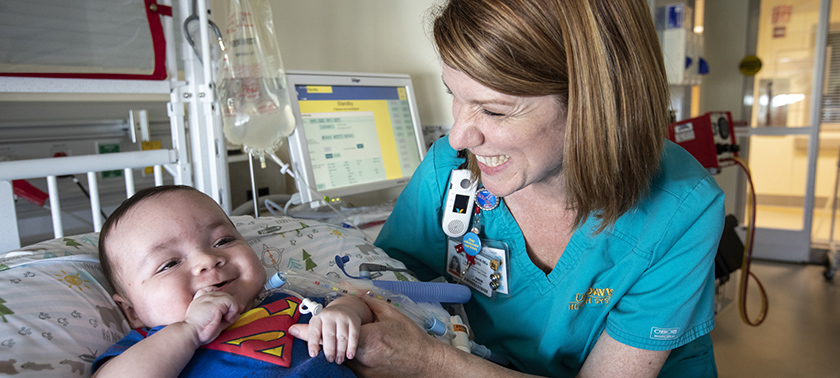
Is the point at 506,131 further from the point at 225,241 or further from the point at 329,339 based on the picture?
the point at 225,241

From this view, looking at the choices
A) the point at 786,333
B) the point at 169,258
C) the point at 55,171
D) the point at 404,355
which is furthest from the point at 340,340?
the point at 786,333

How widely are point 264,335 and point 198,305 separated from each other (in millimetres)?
118

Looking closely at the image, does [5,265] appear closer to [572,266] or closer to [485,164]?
[485,164]

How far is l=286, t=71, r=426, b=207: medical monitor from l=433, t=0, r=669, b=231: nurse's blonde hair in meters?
1.09

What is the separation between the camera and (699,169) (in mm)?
1027

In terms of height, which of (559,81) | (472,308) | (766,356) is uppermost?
(559,81)

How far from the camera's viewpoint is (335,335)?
0.77 meters

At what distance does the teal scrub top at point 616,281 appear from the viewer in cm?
94

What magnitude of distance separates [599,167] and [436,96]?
5.74 feet

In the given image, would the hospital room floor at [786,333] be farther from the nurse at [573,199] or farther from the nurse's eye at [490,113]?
the nurse's eye at [490,113]

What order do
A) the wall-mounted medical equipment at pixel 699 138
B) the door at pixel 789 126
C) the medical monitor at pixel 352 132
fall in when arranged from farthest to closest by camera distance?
the door at pixel 789 126
the wall-mounted medical equipment at pixel 699 138
the medical monitor at pixel 352 132

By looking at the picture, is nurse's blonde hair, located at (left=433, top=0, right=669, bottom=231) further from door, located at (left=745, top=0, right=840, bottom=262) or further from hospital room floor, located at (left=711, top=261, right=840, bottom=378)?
door, located at (left=745, top=0, right=840, bottom=262)

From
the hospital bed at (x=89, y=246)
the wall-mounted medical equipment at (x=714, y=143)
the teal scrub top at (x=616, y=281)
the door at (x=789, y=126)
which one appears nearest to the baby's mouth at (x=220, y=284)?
the hospital bed at (x=89, y=246)

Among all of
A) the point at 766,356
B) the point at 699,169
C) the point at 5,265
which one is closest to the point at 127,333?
the point at 5,265
